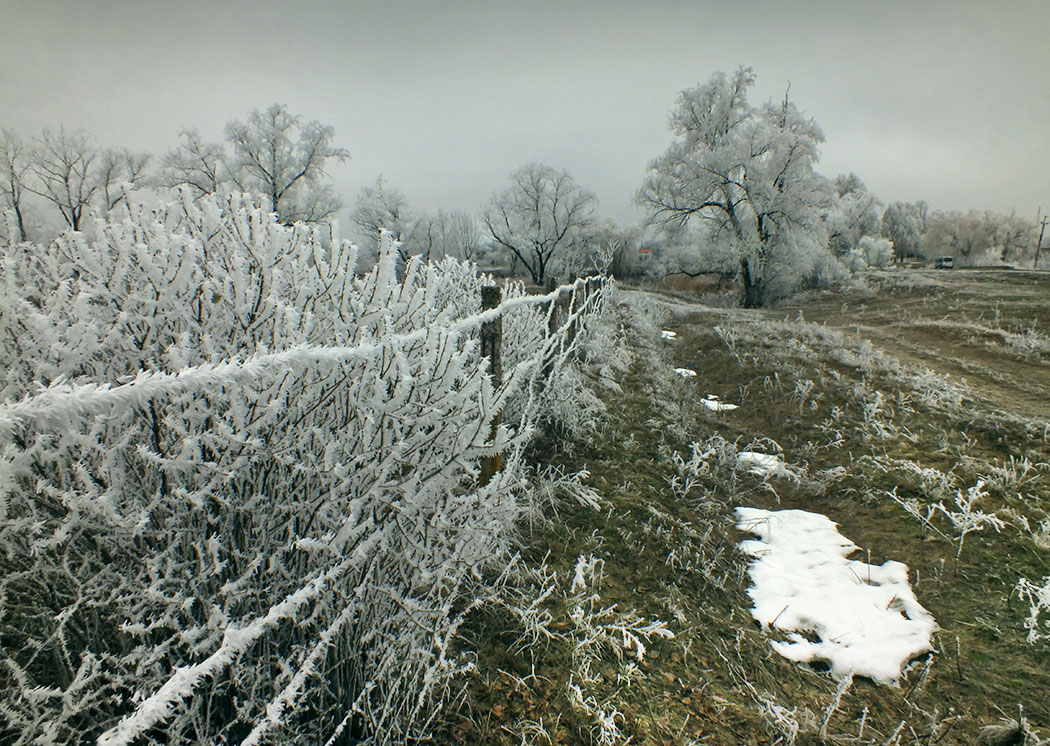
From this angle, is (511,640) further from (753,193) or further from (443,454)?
(753,193)

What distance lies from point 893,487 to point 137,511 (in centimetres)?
521

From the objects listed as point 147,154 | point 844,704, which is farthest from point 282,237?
point 147,154

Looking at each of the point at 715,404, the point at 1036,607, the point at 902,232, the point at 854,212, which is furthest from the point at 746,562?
the point at 902,232

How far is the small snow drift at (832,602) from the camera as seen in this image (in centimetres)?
264

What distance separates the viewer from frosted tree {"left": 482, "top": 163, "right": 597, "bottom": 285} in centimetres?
3878

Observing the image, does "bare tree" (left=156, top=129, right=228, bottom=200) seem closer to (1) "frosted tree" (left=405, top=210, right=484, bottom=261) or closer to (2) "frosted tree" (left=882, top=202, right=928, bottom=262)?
(1) "frosted tree" (left=405, top=210, right=484, bottom=261)

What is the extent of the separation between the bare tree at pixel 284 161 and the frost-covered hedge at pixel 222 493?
109ft

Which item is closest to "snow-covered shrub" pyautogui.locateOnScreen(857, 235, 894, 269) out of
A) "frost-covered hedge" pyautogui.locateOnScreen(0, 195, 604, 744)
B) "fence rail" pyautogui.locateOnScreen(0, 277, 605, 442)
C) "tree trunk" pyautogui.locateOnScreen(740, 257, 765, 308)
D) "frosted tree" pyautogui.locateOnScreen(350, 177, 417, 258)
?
"tree trunk" pyautogui.locateOnScreen(740, 257, 765, 308)

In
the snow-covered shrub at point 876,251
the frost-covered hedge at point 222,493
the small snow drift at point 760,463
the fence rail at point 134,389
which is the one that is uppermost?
the snow-covered shrub at point 876,251

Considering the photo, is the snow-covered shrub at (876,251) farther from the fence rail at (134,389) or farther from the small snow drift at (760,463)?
the fence rail at (134,389)

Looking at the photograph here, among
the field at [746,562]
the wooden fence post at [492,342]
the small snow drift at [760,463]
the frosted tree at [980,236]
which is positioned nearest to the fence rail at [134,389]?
the wooden fence post at [492,342]

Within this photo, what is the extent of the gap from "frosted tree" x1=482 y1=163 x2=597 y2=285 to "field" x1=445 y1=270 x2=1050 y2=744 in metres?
33.2

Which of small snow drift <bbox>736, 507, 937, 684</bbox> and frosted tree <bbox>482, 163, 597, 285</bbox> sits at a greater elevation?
frosted tree <bbox>482, 163, 597, 285</bbox>

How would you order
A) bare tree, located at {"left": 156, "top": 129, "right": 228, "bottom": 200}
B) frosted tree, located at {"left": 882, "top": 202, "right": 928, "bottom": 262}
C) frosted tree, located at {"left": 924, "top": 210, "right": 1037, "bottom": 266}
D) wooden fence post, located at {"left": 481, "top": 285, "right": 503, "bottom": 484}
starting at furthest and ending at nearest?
1. frosted tree, located at {"left": 882, "top": 202, "right": 928, "bottom": 262}
2. frosted tree, located at {"left": 924, "top": 210, "right": 1037, "bottom": 266}
3. bare tree, located at {"left": 156, "top": 129, "right": 228, "bottom": 200}
4. wooden fence post, located at {"left": 481, "top": 285, "right": 503, "bottom": 484}
